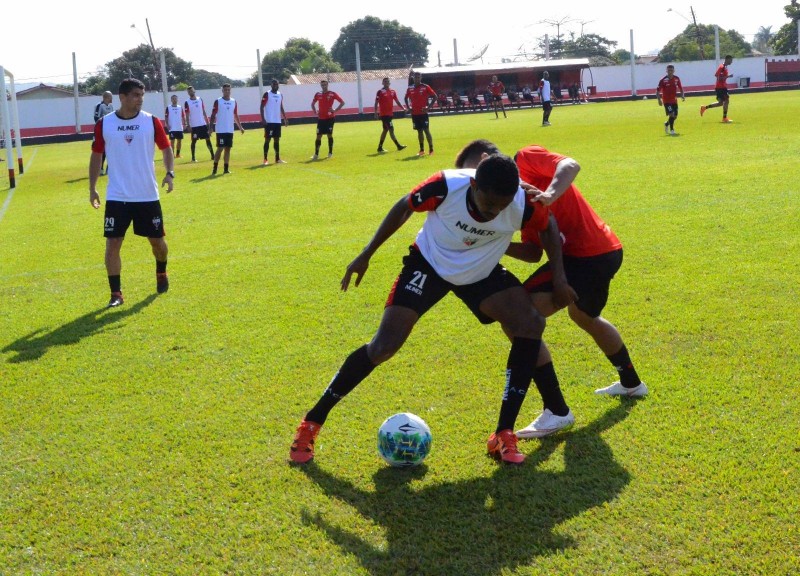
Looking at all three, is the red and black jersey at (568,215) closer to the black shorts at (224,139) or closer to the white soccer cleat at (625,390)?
the white soccer cleat at (625,390)

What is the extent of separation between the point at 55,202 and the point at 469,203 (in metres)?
Result: 14.8

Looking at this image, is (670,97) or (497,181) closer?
(497,181)

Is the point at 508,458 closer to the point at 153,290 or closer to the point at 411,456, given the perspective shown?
the point at 411,456

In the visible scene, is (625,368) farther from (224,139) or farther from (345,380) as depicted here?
(224,139)

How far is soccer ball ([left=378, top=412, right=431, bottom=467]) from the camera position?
4.36 m

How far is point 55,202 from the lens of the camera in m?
17.1

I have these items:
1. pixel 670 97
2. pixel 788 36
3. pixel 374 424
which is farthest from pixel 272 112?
pixel 788 36

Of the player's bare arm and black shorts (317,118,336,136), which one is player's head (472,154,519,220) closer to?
the player's bare arm

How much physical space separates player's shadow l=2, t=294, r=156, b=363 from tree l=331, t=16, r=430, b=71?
92.0 meters

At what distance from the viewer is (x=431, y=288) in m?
4.55

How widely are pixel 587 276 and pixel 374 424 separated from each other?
1.50 m

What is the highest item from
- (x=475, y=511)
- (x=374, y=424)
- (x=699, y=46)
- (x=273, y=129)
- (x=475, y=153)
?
(x=699, y=46)

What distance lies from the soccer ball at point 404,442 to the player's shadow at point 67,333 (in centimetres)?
352

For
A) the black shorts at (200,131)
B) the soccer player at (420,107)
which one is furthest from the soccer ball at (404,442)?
the black shorts at (200,131)
